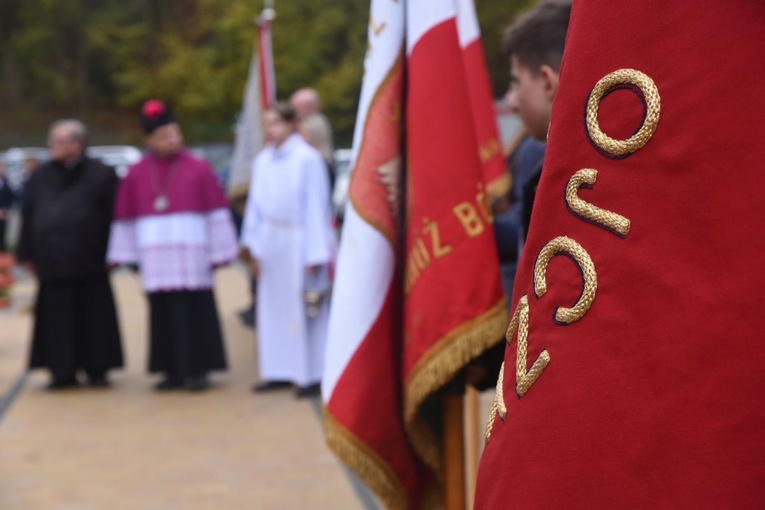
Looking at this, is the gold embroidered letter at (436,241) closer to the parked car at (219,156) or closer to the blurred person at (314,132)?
the blurred person at (314,132)

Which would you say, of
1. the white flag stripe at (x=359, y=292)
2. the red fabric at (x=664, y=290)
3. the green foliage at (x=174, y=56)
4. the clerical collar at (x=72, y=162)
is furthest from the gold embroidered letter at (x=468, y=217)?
the green foliage at (x=174, y=56)

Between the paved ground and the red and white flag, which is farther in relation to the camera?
the paved ground

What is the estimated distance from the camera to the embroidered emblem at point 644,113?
154 centimetres

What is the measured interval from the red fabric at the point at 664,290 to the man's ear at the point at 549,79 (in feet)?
3.34

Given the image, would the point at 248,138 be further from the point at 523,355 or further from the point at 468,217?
the point at 523,355

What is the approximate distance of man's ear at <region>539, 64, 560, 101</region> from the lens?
2.65 metres

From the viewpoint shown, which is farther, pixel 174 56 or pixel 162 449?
pixel 174 56

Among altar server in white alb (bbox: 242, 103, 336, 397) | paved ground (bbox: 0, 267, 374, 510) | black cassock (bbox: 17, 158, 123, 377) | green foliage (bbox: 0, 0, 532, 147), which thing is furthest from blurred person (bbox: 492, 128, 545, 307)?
green foliage (bbox: 0, 0, 532, 147)

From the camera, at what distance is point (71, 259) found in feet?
27.0

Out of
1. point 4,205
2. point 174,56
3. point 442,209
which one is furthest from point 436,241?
point 174,56

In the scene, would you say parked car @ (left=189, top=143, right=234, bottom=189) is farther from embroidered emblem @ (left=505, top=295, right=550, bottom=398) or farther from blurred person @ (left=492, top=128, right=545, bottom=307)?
embroidered emblem @ (left=505, top=295, right=550, bottom=398)

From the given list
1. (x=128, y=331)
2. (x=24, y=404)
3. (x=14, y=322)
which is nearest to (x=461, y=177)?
(x=24, y=404)

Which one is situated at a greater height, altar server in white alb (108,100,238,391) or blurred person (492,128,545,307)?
blurred person (492,128,545,307)

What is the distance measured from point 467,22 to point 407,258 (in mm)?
1539
